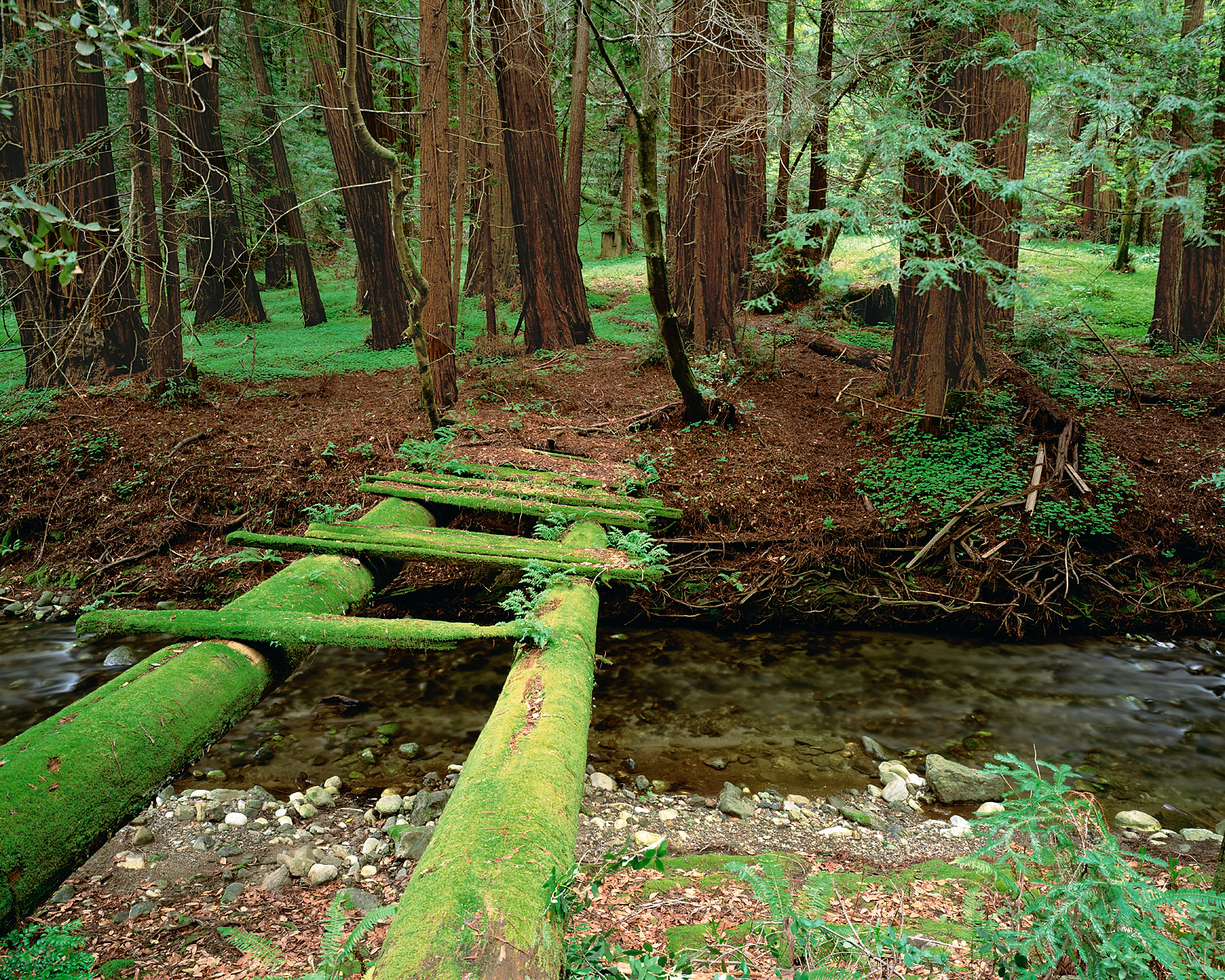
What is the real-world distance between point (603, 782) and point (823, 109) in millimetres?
7775

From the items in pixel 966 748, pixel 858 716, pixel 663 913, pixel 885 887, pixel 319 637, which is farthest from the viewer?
pixel 858 716

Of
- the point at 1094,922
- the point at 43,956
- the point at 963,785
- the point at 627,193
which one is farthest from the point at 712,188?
the point at 627,193

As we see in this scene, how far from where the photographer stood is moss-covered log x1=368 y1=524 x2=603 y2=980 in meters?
1.66

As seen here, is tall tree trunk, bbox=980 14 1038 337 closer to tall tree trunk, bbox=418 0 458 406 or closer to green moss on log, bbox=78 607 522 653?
tall tree trunk, bbox=418 0 458 406

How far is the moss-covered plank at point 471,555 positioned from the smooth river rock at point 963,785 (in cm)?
198

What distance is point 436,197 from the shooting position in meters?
7.49

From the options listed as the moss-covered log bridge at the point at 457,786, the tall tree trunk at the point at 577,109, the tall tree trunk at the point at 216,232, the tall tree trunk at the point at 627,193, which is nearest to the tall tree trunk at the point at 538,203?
the tall tree trunk at the point at 577,109

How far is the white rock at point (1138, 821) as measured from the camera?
12.2ft

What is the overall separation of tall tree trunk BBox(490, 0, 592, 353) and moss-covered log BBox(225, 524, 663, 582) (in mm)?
7447

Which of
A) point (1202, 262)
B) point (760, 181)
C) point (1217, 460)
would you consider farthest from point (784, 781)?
point (1202, 262)

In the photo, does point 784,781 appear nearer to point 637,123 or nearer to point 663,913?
point 663,913

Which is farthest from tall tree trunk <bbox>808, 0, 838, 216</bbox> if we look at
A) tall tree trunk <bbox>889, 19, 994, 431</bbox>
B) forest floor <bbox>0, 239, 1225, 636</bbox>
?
forest floor <bbox>0, 239, 1225, 636</bbox>

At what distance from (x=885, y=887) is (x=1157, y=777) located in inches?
101

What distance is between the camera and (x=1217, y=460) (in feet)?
Answer: 21.9
